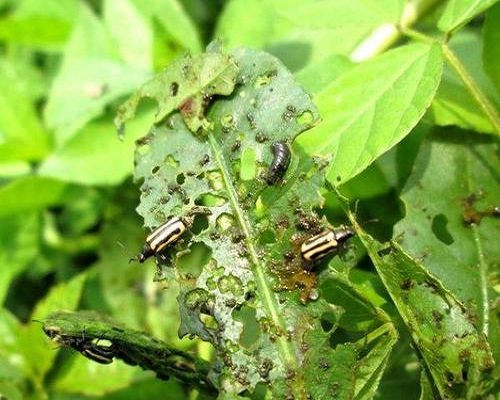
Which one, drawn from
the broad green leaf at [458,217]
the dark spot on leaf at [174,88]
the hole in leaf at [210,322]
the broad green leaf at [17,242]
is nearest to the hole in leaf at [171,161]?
the dark spot on leaf at [174,88]

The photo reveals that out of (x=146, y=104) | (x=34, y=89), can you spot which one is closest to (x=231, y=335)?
(x=146, y=104)

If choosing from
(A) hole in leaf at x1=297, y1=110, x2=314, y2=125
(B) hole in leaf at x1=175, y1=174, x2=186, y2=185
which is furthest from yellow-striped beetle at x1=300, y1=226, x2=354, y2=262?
(B) hole in leaf at x1=175, y1=174, x2=186, y2=185

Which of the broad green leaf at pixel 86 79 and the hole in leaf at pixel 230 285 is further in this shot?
the broad green leaf at pixel 86 79

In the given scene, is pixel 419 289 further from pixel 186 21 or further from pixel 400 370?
pixel 186 21

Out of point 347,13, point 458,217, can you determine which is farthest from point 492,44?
point 458,217

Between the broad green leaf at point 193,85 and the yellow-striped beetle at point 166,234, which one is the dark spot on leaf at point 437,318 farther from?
the broad green leaf at point 193,85

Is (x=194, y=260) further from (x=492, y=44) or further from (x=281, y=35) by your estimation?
(x=492, y=44)
